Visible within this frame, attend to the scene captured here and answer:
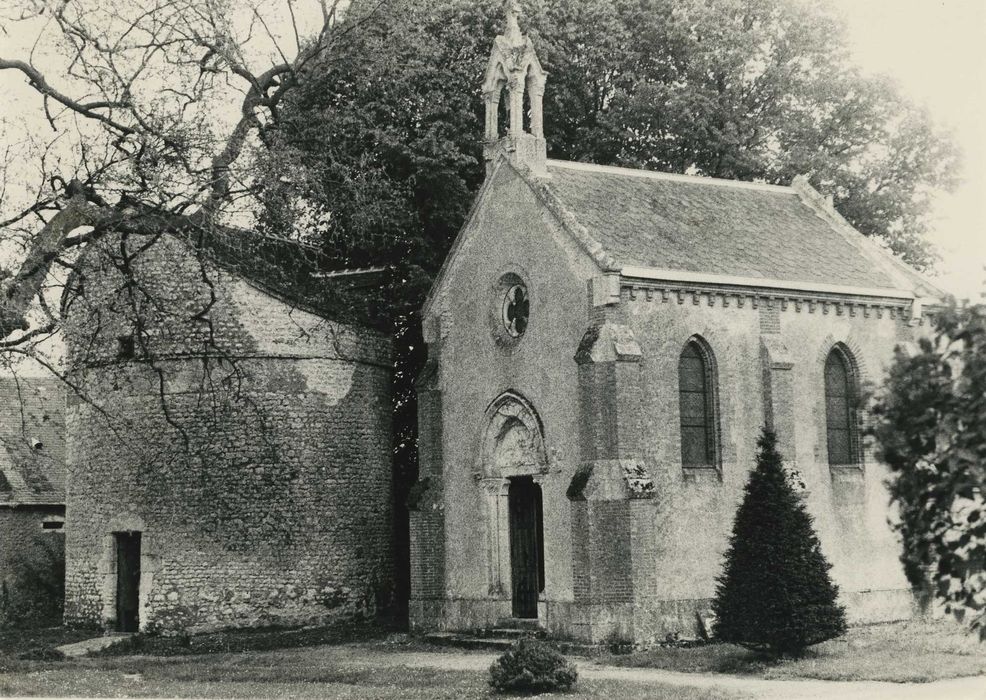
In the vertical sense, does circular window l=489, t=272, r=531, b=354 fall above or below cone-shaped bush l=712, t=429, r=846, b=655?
above

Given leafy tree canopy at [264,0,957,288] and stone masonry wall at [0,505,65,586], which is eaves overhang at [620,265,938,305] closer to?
leafy tree canopy at [264,0,957,288]

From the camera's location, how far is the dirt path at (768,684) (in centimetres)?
1700

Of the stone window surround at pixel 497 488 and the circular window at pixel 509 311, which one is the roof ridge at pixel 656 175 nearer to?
the circular window at pixel 509 311

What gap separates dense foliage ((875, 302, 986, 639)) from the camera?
8.23 meters

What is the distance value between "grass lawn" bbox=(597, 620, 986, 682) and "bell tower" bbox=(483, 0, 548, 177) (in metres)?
10.6

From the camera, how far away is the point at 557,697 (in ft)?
56.5

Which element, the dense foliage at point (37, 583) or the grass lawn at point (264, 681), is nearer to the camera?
the grass lawn at point (264, 681)

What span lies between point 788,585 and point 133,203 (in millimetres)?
12255

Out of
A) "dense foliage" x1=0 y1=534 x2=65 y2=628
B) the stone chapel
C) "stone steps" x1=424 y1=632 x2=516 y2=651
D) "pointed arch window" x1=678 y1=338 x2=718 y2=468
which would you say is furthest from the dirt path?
"dense foliage" x1=0 y1=534 x2=65 y2=628

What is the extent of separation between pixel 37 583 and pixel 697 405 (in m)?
21.3

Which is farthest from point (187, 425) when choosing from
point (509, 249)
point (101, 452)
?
point (509, 249)

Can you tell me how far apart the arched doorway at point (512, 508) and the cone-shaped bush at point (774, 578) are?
4.83 metres

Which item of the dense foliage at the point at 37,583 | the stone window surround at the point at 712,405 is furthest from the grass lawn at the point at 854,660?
the dense foliage at the point at 37,583

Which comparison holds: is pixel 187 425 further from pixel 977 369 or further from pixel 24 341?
pixel 977 369
